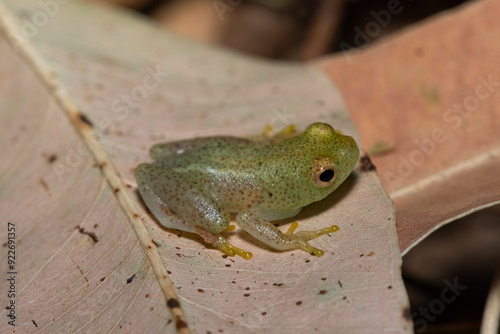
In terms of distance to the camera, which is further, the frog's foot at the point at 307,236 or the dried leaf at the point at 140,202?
the frog's foot at the point at 307,236

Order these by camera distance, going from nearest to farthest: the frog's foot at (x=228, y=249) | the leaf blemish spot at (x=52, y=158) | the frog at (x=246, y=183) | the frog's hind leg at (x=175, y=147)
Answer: the frog's foot at (x=228, y=249) < the frog at (x=246, y=183) < the frog's hind leg at (x=175, y=147) < the leaf blemish spot at (x=52, y=158)

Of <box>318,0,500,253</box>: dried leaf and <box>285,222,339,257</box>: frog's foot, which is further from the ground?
<box>318,0,500,253</box>: dried leaf

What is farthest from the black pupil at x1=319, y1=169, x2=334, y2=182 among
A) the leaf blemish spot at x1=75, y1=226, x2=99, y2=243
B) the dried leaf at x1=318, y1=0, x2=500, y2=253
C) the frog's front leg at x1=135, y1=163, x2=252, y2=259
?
the leaf blemish spot at x1=75, y1=226, x2=99, y2=243

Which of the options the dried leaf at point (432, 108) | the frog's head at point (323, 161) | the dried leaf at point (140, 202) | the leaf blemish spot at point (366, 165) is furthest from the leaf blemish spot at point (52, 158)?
the dried leaf at point (432, 108)

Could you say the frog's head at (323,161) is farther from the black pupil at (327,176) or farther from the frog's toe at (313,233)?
the frog's toe at (313,233)

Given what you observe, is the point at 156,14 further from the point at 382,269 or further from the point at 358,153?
the point at 382,269

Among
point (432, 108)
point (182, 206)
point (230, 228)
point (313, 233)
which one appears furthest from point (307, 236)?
point (432, 108)

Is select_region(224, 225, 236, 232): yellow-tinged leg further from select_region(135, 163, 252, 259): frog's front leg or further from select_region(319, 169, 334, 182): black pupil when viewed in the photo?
select_region(319, 169, 334, 182): black pupil

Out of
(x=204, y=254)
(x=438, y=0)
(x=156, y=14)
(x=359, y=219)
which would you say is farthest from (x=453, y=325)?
(x=156, y=14)
